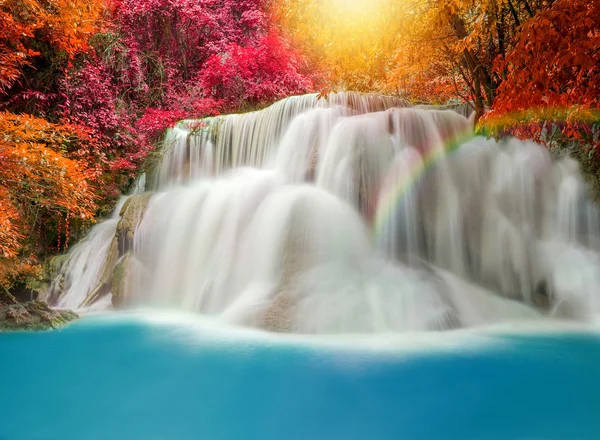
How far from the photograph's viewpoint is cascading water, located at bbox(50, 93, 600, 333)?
6715mm

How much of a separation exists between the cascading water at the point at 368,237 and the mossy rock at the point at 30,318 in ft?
5.21

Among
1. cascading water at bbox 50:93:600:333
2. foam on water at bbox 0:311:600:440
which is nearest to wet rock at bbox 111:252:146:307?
cascading water at bbox 50:93:600:333

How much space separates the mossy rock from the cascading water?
1589mm

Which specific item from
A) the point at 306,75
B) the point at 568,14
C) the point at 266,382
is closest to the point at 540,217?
the point at 568,14

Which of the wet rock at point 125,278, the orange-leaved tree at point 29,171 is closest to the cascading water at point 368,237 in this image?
the wet rock at point 125,278

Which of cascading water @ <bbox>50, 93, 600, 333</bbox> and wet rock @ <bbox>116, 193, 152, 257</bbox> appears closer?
cascading water @ <bbox>50, 93, 600, 333</bbox>

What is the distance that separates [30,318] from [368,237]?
580 centimetres

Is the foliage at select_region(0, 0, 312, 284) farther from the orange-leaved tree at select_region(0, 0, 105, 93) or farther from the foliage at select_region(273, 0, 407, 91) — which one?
the foliage at select_region(273, 0, 407, 91)

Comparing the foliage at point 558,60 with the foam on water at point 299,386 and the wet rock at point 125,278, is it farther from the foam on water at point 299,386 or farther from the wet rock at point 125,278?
the wet rock at point 125,278

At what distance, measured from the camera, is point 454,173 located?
8539 mm

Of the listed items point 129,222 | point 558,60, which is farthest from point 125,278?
point 558,60

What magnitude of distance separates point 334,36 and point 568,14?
10.8ft

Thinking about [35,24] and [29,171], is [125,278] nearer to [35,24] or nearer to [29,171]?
[29,171]

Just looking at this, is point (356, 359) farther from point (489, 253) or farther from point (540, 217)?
point (540, 217)
